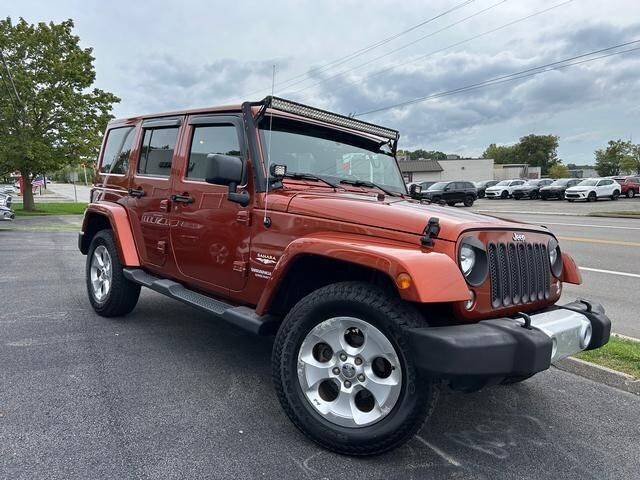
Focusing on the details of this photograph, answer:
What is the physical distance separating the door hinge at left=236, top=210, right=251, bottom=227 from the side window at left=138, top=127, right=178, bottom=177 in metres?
1.18

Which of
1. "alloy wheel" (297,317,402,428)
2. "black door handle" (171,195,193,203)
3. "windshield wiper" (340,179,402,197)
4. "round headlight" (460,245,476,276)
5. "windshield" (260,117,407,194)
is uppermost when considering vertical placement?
"windshield" (260,117,407,194)

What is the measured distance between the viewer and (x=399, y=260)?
251cm

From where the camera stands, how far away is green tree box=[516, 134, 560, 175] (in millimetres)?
104000

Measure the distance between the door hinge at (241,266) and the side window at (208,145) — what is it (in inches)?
31.2

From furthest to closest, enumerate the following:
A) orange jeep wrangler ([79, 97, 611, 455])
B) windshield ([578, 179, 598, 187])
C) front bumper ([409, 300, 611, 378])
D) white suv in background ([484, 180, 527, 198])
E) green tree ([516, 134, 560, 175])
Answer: green tree ([516, 134, 560, 175]) < white suv in background ([484, 180, 527, 198]) < windshield ([578, 179, 598, 187]) < orange jeep wrangler ([79, 97, 611, 455]) < front bumper ([409, 300, 611, 378])

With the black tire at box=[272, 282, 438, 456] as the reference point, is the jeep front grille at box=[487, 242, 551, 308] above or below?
above

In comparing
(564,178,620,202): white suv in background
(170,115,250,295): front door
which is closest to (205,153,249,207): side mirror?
(170,115,250,295): front door

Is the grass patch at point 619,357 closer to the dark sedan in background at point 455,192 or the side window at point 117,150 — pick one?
the side window at point 117,150

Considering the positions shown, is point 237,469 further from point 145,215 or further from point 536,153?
point 536,153

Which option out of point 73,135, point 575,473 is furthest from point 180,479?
point 73,135

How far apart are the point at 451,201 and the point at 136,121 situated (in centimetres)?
2846

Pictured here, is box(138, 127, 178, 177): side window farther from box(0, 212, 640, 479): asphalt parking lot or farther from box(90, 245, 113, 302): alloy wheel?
box(0, 212, 640, 479): asphalt parking lot

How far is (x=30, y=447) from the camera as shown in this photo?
273 centimetres

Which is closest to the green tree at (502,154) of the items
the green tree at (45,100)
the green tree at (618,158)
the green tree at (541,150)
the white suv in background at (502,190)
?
the green tree at (541,150)
